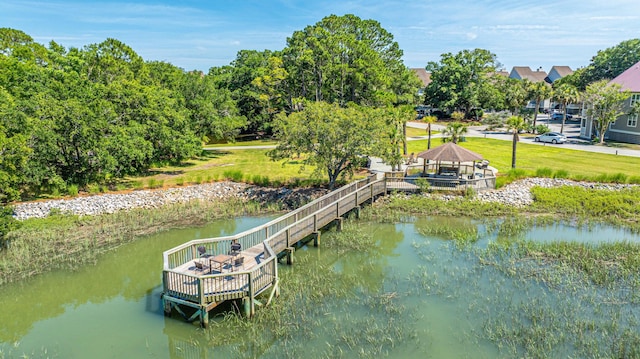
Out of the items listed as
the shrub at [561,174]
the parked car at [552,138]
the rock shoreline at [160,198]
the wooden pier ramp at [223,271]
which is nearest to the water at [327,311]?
the wooden pier ramp at [223,271]

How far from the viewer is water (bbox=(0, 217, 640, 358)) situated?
11.2 meters

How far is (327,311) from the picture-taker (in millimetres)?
12789

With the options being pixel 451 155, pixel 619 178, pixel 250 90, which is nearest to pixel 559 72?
pixel 250 90

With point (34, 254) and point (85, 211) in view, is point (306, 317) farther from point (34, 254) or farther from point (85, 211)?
point (85, 211)

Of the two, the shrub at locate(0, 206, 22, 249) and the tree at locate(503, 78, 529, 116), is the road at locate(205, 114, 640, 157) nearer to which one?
the tree at locate(503, 78, 529, 116)

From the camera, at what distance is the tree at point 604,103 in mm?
42500

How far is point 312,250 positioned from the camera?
18484 mm

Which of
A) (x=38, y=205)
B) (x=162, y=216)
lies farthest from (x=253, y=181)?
(x=38, y=205)

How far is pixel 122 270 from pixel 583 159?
34.8 m

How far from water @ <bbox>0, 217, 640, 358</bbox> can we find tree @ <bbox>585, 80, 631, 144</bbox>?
34.3 metres

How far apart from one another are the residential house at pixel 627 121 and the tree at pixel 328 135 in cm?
3453

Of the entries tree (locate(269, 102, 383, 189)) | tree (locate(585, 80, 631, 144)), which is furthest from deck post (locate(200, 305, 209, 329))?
tree (locate(585, 80, 631, 144))

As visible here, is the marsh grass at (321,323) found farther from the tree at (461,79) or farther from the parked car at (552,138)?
the tree at (461,79)

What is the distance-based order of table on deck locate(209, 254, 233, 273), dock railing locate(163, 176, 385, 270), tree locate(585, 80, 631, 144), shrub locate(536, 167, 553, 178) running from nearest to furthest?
table on deck locate(209, 254, 233, 273)
dock railing locate(163, 176, 385, 270)
shrub locate(536, 167, 553, 178)
tree locate(585, 80, 631, 144)
